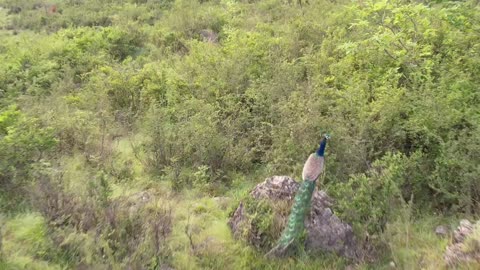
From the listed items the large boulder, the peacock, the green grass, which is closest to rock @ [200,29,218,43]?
the large boulder

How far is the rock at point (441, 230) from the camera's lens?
413cm

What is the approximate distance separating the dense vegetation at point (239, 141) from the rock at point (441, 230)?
0.24 feet

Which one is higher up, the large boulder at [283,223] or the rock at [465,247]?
the rock at [465,247]

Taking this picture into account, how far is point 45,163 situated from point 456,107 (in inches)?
179

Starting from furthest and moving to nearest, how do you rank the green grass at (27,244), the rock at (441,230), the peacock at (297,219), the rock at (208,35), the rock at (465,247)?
the rock at (208,35), the rock at (441,230), the peacock at (297,219), the green grass at (27,244), the rock at (465,247)

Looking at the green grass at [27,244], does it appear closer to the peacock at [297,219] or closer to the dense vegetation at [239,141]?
the dense vegetation at [239,141]

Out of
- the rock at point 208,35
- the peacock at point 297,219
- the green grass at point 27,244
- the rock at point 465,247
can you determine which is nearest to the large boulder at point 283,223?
the peacock at point 297,219

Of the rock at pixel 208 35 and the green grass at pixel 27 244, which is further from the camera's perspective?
the rock at pixel 208 35

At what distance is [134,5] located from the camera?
17359 mm

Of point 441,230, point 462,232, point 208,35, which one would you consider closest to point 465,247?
point 462,232

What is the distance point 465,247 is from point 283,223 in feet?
4.89

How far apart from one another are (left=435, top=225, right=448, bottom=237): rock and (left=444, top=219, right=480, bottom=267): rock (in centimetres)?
44

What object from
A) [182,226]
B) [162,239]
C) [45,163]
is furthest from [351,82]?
[45,163]

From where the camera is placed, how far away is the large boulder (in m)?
3.98
